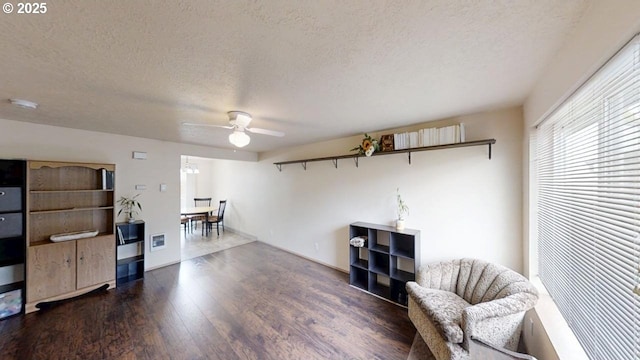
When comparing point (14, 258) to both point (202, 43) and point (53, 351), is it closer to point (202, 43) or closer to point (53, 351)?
point (53, 351)

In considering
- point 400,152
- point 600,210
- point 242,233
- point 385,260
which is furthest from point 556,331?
point 242,233

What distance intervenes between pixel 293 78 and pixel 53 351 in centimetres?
324

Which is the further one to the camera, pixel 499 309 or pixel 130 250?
pixel 130 250

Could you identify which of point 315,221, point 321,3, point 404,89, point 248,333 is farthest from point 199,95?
point 315,221

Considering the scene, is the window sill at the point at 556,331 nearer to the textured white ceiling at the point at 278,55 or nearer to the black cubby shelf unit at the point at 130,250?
the textured white ceiling at the point at 278,55

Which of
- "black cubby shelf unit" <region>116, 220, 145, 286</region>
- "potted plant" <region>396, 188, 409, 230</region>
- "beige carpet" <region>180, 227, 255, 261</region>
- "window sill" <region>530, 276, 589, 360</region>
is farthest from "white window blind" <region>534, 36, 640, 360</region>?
"beige carpet" <region>180, 227, 255, 261</region>

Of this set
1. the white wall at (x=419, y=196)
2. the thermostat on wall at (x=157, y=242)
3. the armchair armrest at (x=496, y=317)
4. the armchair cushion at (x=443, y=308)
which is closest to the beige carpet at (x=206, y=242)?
the thermostat on wall at (x=157, y=242)

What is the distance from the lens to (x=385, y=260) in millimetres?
3232

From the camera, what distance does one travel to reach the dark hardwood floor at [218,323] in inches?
78.0

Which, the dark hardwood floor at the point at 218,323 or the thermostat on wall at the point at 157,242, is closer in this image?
the dark hardwood floor at the point at 218,323

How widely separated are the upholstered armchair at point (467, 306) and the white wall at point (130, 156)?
4.21 meters

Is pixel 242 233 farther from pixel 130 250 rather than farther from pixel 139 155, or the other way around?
pixel 139 155

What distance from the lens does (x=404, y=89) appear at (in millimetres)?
1858

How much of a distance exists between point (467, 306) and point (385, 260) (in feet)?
4.34
